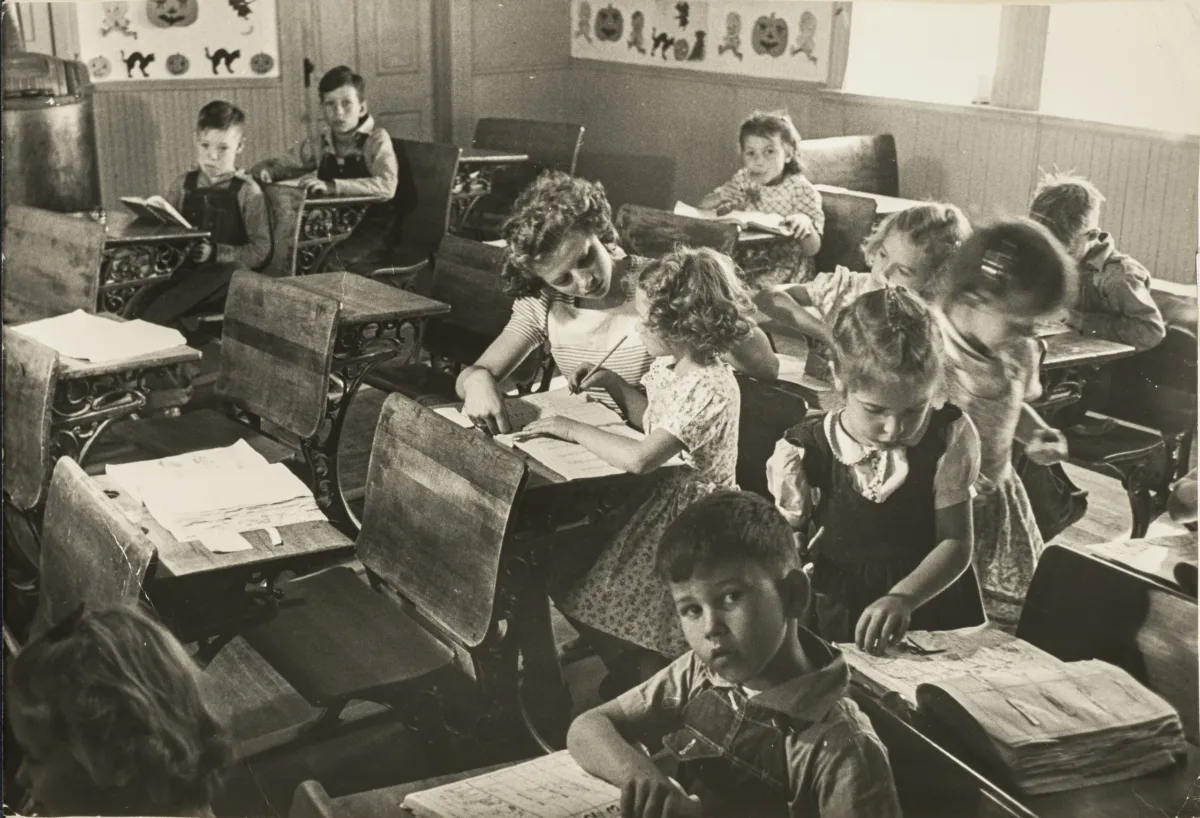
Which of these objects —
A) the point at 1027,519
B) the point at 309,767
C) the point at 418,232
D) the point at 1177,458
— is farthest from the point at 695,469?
the point at 418,232

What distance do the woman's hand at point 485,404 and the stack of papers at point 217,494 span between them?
33 cm

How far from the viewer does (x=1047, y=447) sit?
184cm

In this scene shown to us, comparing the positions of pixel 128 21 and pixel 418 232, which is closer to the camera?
pixel 128 21

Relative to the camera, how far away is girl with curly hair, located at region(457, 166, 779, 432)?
204cm

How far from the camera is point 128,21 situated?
7.21ft

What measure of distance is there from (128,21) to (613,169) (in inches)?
34.4

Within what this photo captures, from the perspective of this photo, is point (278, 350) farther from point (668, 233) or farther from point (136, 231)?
point (668, 233)

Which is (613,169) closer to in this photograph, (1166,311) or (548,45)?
(548,45)

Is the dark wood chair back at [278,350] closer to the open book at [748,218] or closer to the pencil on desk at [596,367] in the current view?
the pencil on desk at [596,367]

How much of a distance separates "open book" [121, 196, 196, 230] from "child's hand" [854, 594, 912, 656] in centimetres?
152

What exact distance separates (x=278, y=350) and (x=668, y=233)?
0.99 metres

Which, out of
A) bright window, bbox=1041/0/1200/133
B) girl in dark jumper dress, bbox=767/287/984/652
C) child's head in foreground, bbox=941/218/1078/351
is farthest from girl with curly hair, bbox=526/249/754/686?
bright window, bbox=1041/0/1200/133

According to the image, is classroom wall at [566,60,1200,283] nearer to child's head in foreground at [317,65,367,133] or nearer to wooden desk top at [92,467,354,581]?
child's head in foreground at [317,65,367,133]

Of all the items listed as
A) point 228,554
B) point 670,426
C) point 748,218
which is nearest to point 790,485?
point 670,426
